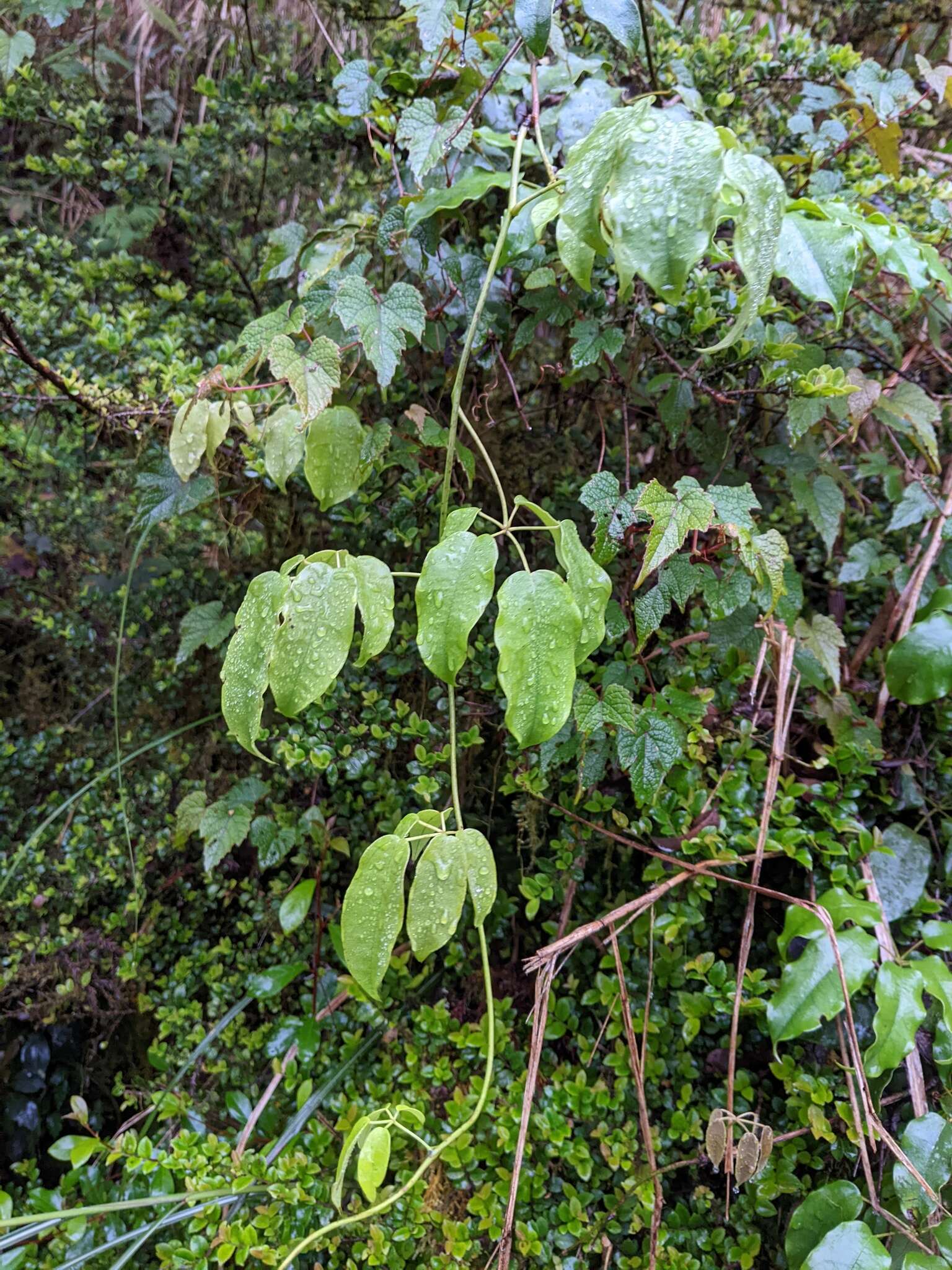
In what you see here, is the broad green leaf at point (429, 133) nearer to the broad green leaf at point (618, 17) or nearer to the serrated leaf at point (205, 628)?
the broad green leaf at point (618, 17)

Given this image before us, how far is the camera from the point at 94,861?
1.16 m

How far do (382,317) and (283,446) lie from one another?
176 millimetres

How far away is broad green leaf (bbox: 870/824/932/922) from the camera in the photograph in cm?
81

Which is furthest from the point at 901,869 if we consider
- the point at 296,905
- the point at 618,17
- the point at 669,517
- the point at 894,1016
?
the point at 618,17

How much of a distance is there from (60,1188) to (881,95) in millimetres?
1878

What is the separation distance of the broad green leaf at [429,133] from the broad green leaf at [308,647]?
55cm

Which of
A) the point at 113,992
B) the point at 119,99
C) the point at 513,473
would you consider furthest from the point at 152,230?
the point at 113,992

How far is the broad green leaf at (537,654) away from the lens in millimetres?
494

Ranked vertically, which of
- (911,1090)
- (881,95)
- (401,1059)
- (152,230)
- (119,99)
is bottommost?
(401,1059)

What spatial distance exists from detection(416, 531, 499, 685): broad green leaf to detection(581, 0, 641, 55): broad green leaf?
1.57ft

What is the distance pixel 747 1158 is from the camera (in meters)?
0.62

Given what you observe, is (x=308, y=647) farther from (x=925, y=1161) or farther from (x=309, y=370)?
(x=925, y=1161)

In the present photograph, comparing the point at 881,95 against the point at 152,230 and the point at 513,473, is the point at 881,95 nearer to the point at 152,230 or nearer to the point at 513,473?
the point at 513,473

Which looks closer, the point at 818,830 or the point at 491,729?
the point at 818,830
